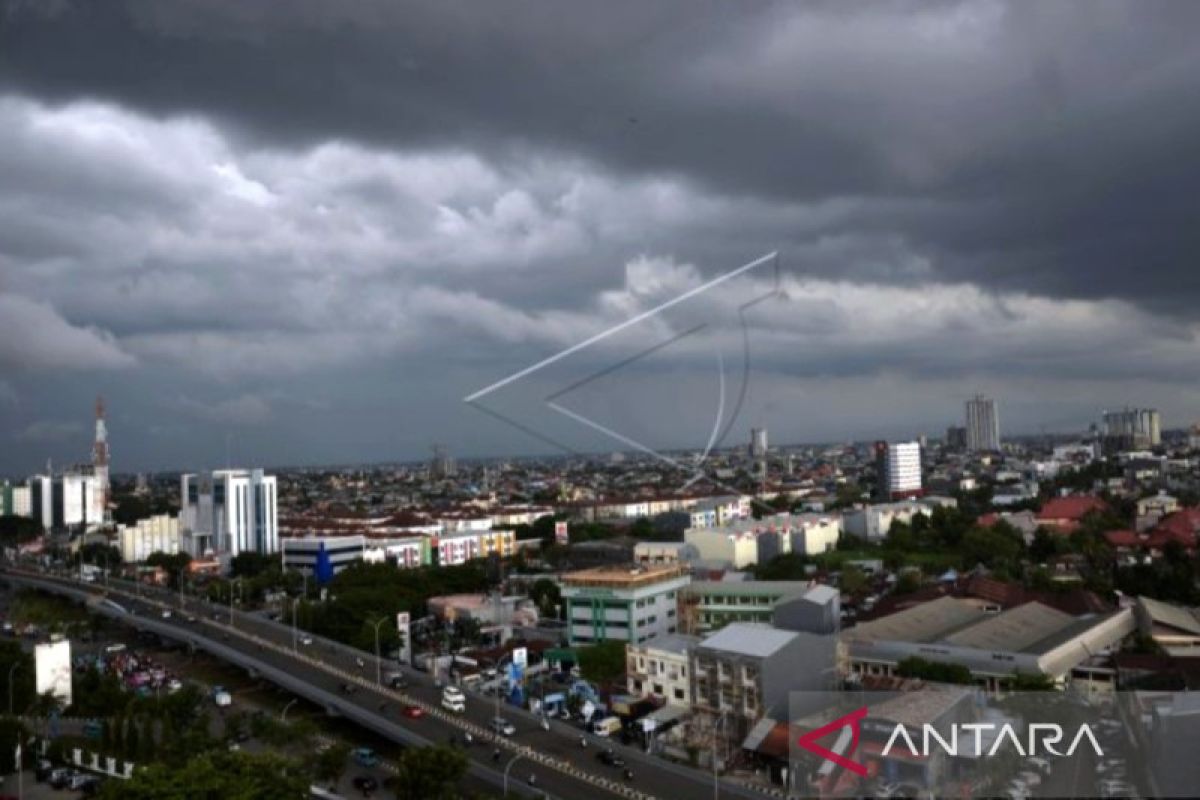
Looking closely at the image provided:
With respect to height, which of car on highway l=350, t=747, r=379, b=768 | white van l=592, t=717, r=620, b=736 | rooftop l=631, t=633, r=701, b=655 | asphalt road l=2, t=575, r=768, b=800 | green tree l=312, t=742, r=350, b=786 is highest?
rooftop l=631, t=633, r=701, b=655

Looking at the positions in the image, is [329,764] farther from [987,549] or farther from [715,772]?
[987,549]

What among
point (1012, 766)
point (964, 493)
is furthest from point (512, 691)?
point (964, 493)

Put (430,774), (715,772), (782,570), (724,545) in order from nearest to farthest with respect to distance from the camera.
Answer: (430,774), (715,772), (782,570), (724,545)

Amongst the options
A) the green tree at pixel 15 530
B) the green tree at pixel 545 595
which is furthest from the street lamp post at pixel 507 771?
the green tree at pixel 15 530

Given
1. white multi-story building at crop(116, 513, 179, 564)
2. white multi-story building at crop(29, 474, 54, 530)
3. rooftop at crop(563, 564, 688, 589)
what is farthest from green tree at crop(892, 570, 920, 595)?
white multi-story building at crop(29, 474, 54, 530)

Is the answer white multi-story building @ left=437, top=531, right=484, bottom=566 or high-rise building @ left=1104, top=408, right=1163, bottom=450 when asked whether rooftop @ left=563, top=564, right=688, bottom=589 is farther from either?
high-rise building @ left=1104, top=408, right=1163, bottom=450

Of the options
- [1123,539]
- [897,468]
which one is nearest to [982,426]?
[897,468]
